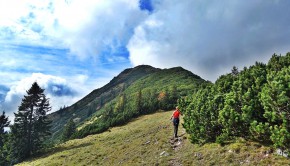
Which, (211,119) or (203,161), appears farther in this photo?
(211,119)

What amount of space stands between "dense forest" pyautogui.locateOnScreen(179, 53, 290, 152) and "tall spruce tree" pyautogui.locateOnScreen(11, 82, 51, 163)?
51539mm

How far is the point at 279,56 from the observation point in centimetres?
2598

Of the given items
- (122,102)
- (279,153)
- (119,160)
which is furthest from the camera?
(122,102)

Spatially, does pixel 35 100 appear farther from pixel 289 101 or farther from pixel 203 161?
pixel 289 101

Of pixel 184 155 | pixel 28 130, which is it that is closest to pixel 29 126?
pixel 28 130

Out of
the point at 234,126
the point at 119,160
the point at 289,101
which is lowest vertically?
the point at 119,160

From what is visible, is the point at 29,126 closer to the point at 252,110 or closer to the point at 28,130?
the point at 28,130

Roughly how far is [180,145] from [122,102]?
428ft

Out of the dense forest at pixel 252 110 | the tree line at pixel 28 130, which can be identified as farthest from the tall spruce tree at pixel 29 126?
the dense forest at pixel 252 110

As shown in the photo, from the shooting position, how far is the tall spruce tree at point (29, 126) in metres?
69.1

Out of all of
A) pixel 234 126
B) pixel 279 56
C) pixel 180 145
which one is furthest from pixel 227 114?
pixel 180 145

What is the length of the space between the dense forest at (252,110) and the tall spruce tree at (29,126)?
51.5 metres

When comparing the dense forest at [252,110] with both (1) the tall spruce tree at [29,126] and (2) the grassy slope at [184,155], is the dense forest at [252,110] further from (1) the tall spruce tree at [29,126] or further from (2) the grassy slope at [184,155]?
(1) the tall spruce tree at [29,126]

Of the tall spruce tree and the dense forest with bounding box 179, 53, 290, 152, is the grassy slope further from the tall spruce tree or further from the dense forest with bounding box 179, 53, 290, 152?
the tall spruce tree
